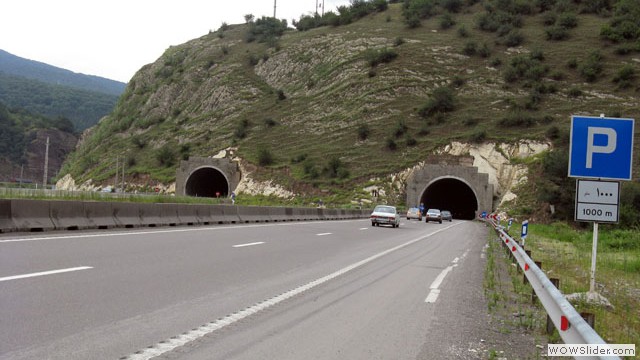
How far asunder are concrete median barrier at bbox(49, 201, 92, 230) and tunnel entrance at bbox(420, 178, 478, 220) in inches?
2580

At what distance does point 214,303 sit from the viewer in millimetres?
7719

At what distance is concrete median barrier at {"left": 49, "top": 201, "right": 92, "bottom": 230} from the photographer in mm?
16906

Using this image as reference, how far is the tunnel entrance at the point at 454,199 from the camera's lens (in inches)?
3258

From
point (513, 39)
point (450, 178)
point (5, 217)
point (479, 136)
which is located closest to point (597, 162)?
point (5, 217)

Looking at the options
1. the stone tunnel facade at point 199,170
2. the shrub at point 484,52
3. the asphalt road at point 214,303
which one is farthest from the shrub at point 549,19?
the asphalt road at point 214,303

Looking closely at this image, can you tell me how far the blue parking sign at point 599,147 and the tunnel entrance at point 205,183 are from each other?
241 feet

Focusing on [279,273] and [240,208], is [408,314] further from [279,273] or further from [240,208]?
[240,208]

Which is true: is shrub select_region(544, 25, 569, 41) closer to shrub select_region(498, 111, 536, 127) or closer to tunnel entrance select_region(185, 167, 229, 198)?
shrub select_region(498, 111, 536, 127)

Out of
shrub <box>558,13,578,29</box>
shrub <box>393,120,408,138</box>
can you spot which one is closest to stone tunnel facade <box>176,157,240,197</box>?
shrub <box>393,120,408,138</box>

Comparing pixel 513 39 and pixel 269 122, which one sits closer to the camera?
pixel 269 122

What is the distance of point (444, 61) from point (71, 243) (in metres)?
87.6

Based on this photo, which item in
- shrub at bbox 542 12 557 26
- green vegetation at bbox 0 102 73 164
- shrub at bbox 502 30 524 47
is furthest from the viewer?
green vegetation at bbox 0 102 73 164

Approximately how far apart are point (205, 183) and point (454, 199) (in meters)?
38.2

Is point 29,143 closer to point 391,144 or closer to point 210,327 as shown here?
point 391,144
